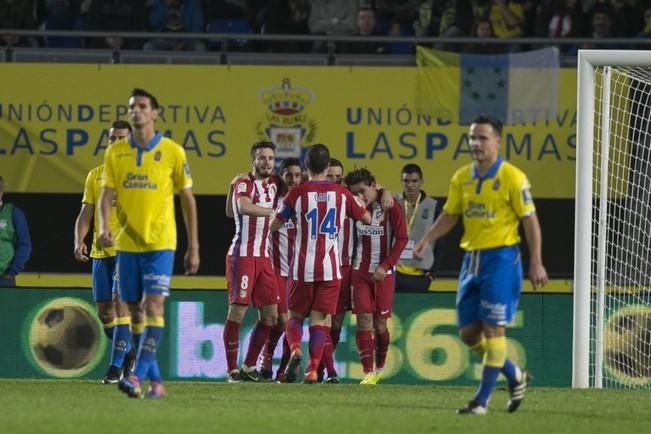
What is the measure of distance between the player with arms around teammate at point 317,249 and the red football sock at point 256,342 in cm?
74

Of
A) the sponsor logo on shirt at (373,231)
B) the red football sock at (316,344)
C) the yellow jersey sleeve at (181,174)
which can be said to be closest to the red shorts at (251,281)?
the red football sock at (316,344)

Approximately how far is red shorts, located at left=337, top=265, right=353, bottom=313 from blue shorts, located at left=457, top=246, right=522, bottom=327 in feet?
14.7

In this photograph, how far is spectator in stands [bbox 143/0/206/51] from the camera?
1903cm

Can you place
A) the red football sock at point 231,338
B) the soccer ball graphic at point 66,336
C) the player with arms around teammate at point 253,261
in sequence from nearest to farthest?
the player with arms around teammate at point 253,261, the red football sock at point 231,338, the soccer ball graphic at point 66,336

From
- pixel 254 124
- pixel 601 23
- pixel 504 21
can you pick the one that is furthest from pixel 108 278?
pixel 601 23

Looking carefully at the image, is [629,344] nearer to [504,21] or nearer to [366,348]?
[366,348]

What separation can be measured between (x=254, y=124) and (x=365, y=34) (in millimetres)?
1722

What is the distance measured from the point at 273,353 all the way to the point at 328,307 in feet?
6.60

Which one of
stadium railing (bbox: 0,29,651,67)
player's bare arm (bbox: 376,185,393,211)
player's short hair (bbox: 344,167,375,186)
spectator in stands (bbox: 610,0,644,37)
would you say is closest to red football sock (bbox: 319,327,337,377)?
player's bare arm (bbox: 376,185,393,211)

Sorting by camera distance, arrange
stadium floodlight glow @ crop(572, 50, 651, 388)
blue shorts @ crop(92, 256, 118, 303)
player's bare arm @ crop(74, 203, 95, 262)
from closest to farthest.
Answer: player's bare arm @ crop(74, 203, 95, 262), blue shorts @ crop(92, 256, 118, 303), stadium floodlight glow @ crop(572, 50, 651, 388)

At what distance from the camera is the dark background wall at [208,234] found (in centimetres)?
1889

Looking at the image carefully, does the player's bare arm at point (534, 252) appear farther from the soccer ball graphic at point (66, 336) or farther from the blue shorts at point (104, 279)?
the soccer ball graphic at point (66, 336)

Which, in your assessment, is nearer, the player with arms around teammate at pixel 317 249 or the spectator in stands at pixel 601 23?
the player with arms around teammate at pixel 317 249

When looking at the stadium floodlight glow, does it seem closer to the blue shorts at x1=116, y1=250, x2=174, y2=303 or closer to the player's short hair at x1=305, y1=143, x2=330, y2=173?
the player's short hair at x1=305, y1=143, x2=330, y2=173
